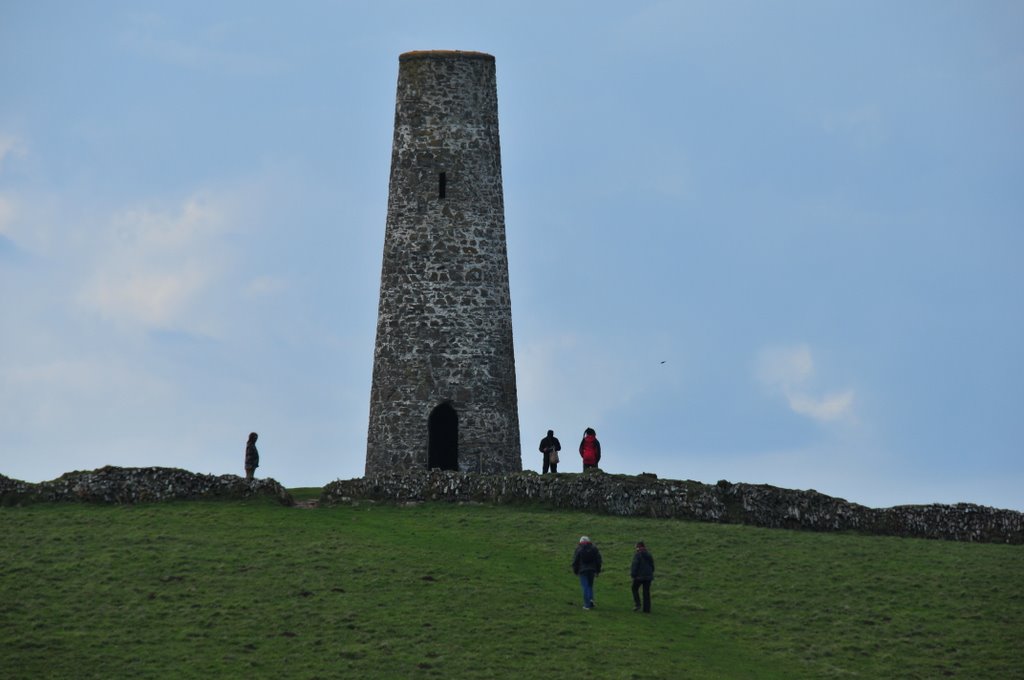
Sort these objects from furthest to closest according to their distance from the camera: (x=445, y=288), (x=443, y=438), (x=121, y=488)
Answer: (x=443, y=438), (x=445, y=288), (x=121, y=488)

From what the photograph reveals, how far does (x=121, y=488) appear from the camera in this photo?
44.4 m

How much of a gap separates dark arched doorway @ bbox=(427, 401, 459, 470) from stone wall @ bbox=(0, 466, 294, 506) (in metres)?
6.34

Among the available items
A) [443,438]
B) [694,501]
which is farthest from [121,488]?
[694,501]

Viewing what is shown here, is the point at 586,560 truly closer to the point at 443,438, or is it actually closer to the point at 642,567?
the point at 642,567

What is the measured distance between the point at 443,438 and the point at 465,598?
13.4 meters

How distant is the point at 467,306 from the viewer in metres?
50.2

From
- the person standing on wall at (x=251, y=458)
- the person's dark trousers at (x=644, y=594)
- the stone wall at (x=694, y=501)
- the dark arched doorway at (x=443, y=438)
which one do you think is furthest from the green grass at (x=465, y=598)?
the dark arched doorway at (x=443, y=438)

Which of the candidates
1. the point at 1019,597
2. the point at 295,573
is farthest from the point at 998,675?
the point at 295,573

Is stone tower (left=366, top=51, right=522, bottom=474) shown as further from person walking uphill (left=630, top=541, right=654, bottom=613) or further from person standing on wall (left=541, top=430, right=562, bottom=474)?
person walking uphill (left=630, top=541, right=654, bottom=613)

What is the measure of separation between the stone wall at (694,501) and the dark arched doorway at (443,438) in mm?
4170

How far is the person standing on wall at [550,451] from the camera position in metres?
49.3

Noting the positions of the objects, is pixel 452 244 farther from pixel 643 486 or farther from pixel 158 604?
pixel 158 604

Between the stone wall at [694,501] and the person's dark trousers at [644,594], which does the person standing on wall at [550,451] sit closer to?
the stone wall at [694,501]

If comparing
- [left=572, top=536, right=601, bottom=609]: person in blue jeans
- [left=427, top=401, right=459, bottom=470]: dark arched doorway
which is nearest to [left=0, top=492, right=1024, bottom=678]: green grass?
[left=572, top=536, right=601, bottom=609]: person in blue jeans
